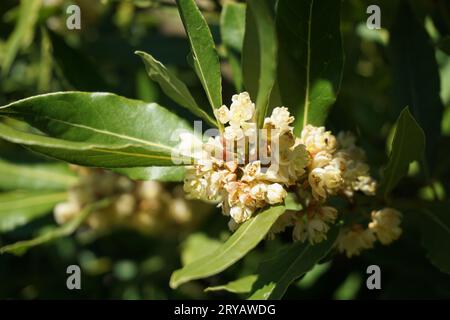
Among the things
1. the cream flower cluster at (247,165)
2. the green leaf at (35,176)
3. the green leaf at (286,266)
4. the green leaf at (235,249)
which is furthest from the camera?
the green leaf at (35,176)

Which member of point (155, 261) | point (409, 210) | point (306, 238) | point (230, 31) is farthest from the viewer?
point (155, 261)

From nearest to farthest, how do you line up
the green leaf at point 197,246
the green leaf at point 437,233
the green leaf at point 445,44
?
the green leaf at point 437,233 → the green leaf at point 445,44 → the green leaf at point 197,246

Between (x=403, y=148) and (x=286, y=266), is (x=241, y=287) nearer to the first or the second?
(x=286, y=266)

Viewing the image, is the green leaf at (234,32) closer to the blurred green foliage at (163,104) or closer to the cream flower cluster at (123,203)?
the blurred green foliage at (163,104)

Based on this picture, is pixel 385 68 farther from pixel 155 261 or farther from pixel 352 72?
pixel 155 261

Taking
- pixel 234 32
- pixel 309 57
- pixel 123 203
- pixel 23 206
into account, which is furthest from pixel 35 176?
pixel 309 57

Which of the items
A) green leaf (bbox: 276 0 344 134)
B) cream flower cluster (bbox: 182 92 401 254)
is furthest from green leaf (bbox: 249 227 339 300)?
green leaf (bbox: 276 0 344 134)

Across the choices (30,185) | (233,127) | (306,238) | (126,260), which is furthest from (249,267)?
(233,127)

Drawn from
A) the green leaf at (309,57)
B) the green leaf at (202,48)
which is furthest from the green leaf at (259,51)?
the green leaf at (202,48)
